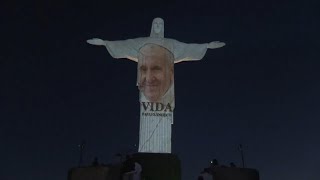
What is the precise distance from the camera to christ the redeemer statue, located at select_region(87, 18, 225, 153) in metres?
26.1

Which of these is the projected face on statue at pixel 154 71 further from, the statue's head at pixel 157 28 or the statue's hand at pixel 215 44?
the statue's hand at pixel 215 44

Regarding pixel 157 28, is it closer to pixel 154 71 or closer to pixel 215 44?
pixel 154 71

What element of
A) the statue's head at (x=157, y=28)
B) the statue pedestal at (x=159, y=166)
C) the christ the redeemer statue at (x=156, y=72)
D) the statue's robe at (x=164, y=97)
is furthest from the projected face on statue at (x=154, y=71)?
the statue pedestal at (x=159, y=166)

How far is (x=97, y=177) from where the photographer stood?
20328mm

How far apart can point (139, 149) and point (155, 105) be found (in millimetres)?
2848

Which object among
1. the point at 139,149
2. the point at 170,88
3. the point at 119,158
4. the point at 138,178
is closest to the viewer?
the point at 138,178

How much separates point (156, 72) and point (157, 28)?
294 centimetres

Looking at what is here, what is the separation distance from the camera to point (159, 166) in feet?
72.6

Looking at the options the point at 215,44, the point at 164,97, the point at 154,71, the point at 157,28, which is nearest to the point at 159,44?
the point at 157,28

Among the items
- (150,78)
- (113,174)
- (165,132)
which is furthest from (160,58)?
(113,174)

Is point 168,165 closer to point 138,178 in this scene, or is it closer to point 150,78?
point 138,178

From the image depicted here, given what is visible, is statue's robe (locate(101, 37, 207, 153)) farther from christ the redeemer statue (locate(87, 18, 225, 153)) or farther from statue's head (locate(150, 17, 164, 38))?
statue's head (locate(150, 17, 164, 38))

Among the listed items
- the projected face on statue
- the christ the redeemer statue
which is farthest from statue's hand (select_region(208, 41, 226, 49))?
the projected face on statue

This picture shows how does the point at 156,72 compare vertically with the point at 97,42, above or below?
below
